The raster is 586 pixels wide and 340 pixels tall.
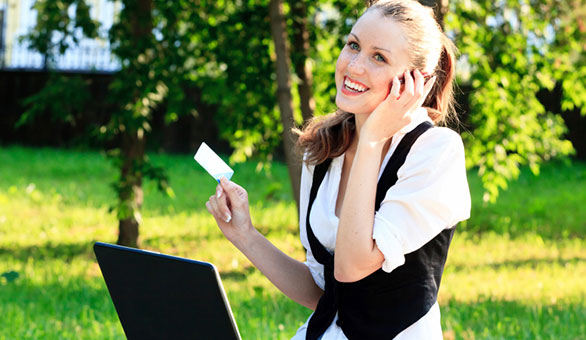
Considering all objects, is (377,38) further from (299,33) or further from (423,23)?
(299,33)

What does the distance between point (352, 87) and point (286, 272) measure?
0.59 metres

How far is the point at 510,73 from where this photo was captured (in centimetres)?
685

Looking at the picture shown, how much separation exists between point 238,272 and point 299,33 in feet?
6.61

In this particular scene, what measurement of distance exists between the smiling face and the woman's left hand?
8cm

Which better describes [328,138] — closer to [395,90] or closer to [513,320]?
[395,90]

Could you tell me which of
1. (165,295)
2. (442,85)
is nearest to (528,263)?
(442,85)

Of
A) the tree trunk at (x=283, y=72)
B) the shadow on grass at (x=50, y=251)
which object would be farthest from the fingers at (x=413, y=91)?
the shadow on grass at (x=50, y=251)

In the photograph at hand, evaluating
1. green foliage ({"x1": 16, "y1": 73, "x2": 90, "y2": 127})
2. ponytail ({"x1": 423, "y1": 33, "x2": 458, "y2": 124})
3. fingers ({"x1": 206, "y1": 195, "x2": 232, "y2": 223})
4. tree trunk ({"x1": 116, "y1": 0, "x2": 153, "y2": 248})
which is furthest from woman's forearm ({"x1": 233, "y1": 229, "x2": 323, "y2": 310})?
green foliage ({"x1": 16, "y1": 73, "x2": 90, "y2": 127})

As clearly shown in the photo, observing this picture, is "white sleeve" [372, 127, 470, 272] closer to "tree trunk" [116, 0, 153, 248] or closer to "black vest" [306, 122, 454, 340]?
"black vest" [306, 122, 454, 340]

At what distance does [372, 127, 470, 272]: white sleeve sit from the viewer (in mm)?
1938

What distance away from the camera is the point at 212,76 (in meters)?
6.84

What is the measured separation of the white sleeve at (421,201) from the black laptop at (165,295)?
1.35 feet

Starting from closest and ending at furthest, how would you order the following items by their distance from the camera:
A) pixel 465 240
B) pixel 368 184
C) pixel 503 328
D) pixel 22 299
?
1. pixel 368 184
2. pixel 503 328
3. pixel 22 299
4. pixel 465 240

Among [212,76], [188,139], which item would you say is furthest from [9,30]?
[212,76]
